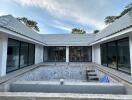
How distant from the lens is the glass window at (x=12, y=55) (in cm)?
1025

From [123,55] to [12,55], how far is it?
9.10 meters

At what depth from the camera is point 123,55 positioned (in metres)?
10.2

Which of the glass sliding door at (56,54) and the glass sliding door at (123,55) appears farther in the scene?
the glass sliding door at (56,54)

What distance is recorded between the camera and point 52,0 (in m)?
13.8

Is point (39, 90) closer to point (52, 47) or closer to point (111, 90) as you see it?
point (111, 90)

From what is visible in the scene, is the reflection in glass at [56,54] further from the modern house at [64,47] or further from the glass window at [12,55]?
the glass window at [12,55]

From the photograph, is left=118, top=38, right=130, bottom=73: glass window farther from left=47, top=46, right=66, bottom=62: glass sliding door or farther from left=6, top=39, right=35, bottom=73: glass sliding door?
left=47, top=46, right=66, bottom=62: glass sliding door

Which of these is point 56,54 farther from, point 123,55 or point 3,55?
point 123,55

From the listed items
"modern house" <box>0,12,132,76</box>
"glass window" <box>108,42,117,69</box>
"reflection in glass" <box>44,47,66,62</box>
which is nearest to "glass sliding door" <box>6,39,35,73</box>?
"modern house" <box>0,12,132,76</box>

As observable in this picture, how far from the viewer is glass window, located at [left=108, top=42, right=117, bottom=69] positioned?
11.8 metres

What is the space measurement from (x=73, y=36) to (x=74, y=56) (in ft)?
12.5

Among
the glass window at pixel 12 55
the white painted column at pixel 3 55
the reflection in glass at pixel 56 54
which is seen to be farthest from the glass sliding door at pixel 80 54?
the white painted column at pixel 3 55

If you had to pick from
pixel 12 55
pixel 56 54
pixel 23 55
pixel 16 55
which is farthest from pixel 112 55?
pixel 56 54

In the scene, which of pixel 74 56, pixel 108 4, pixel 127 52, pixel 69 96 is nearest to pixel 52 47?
pixel 74 56
